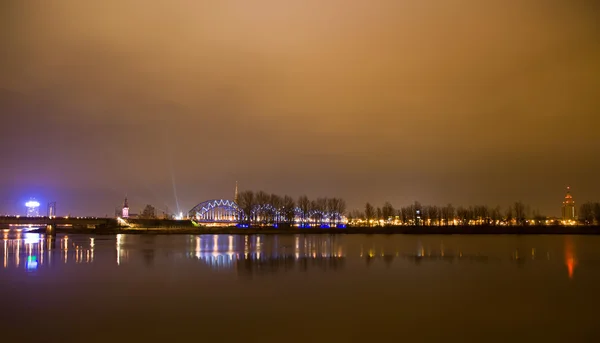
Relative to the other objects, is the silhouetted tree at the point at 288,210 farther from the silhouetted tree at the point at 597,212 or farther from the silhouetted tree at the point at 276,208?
the silhouetted tree at the point at 597,212

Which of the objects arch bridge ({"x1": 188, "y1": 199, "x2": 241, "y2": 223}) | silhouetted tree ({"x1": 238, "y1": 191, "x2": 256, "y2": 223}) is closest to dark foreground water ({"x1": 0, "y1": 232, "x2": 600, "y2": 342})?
silhouetted tree ({"x1": 238, "y1": 191, "x2": 256, "y2": 223})

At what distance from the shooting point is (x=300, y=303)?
15297mm

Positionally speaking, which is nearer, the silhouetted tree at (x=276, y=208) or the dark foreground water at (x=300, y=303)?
the dark foreground water at (x=300, y=303)

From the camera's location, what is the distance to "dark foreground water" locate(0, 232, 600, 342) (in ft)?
38.9

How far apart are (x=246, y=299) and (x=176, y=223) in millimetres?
97474

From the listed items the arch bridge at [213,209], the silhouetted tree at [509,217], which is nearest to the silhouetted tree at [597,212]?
the silhouetted tree at [509,217]

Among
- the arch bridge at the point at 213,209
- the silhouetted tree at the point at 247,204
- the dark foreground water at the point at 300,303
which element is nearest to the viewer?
the dark foreground water at the point at 300,303

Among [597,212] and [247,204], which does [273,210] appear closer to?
[247,204]

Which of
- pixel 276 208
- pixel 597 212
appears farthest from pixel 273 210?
pixel 597 212

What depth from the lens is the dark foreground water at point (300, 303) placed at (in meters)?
11.9

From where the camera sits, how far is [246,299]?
16000 mm

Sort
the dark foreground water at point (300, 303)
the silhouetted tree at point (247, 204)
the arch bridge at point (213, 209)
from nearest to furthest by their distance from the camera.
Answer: the dark foreground water at point (300, 303), the silhouetted tree at point (247, 204), the arch bridge at point (213, 209)

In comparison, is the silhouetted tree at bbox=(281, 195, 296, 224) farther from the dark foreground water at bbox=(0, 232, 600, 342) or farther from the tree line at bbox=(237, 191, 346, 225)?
the dark foreground water at bbox=(0, 232, 600, 342)

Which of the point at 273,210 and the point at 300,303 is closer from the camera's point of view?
the point at 300,303
